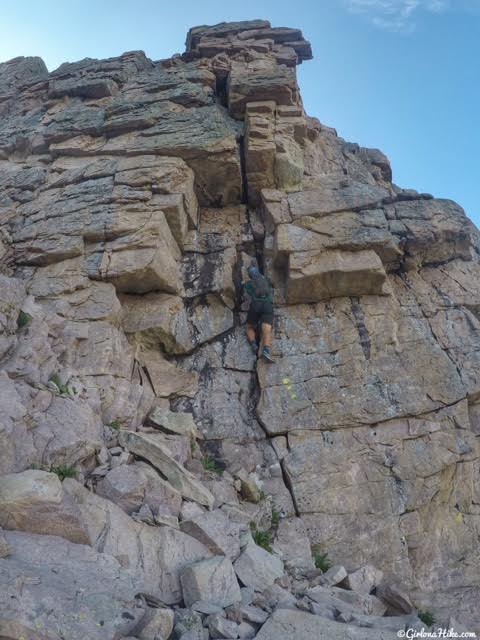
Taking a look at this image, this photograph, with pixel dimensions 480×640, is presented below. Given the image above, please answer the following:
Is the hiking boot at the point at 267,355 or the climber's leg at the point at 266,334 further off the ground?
the climber's leg at the point at 266,334

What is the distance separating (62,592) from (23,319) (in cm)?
684

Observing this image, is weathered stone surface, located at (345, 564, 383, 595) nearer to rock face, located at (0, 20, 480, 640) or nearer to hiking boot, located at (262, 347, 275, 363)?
rock face, located at (0, 20, 480, 640)

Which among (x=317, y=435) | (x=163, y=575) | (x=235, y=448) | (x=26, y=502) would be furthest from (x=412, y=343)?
(x=26, y=502)

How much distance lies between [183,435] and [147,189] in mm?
8364

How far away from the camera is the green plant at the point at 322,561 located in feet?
31.9

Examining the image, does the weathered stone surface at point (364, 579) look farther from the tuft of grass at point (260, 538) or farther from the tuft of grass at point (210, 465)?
the tuft of grass at point (210, 465)

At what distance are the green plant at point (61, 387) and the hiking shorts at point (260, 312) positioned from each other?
19.4 feet

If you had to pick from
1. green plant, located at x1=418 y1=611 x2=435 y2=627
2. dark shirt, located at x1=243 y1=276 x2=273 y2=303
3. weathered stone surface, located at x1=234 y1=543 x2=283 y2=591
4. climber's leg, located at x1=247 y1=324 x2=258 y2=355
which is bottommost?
green plant, located at x1=418 y1=611 x2=435 y2=627

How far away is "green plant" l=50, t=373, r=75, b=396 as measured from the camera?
965 cm

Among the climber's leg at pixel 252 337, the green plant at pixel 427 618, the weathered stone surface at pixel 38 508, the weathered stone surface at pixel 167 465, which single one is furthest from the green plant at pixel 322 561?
the climber's leg at pixel 252 337

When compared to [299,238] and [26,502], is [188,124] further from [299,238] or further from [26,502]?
[26,502]

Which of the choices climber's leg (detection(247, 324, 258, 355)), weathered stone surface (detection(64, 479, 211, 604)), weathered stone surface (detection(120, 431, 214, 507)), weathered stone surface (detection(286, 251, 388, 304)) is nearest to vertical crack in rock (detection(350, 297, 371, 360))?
weathered stone surface (detection(286, 251, 388, 304))

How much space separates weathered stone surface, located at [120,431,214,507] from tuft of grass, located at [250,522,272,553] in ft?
3.81

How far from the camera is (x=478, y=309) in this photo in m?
15.2
